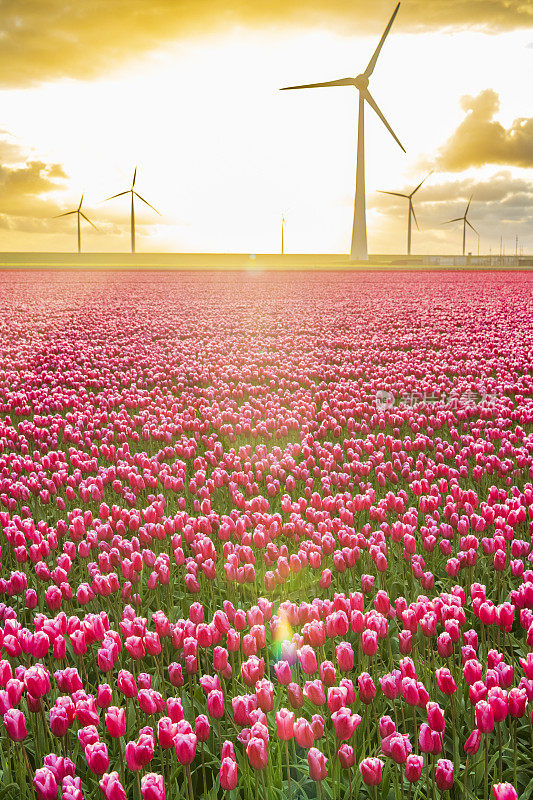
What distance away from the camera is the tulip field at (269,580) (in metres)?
2.88

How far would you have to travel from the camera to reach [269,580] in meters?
4.33

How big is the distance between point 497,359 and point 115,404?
28.6 ft

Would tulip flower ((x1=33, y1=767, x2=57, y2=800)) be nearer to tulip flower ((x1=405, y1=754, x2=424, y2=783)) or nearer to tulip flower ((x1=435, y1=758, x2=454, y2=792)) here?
tulip flower ((x1=405, y1=754, x2=424, y2=783))

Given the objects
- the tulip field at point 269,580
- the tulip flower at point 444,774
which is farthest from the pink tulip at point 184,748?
the tulip flower at point 444,774

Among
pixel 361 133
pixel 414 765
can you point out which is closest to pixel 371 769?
pixel 414 765

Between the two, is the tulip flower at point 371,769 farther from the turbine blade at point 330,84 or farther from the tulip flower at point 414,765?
the turbine blade at point 330,84

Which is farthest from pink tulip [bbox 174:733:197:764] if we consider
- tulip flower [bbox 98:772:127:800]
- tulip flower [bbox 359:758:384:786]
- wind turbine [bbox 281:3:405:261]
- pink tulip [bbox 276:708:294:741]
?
wind turbine [bbox 281:3:405:261]

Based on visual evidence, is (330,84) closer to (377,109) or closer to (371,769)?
(377,109)

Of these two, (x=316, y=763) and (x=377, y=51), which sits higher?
(x=377, y=51)

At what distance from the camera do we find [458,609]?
11.4ft

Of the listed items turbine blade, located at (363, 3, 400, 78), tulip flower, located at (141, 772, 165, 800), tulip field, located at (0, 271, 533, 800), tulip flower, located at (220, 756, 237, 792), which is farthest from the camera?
turbine blade, located at (363, 3, 400, 78)

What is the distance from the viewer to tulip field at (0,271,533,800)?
288 centimetres

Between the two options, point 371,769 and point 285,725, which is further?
point 285,725

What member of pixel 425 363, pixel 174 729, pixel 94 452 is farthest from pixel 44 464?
pixel 425 363
